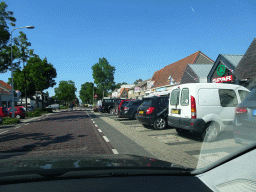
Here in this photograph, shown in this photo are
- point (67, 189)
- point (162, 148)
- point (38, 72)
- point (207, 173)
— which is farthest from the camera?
point (38, 72)

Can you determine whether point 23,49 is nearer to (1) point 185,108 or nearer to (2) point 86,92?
(1) point 185,108

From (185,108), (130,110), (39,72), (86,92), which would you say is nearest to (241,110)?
(185,108)

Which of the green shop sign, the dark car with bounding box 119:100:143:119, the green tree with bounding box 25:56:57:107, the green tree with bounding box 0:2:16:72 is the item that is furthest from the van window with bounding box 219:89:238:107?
the green tree with bounding box 25:56:57:107

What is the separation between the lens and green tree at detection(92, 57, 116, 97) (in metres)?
64.4

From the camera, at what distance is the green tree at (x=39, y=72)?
106 ft

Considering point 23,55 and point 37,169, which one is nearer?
point 37,169

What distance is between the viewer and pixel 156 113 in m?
10.9

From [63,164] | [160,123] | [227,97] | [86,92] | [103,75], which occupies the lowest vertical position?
[160,123]

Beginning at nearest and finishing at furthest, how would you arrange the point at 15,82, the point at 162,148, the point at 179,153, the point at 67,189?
the point at 67,189, the point at 179,153, the point at 162,148, the point at 15,82

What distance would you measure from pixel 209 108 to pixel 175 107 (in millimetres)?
1409

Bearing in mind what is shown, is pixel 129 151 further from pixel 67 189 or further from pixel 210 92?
pixel 67 189

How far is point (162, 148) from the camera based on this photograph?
268 inches

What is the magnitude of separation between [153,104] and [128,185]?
9652mm

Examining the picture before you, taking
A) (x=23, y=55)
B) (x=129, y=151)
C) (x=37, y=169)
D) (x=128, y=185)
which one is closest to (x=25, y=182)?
(x=37, y=169)
